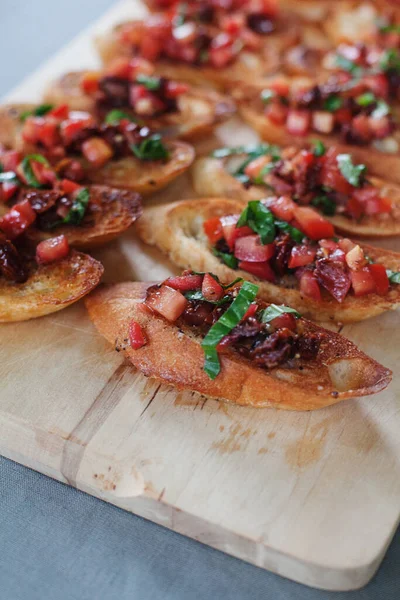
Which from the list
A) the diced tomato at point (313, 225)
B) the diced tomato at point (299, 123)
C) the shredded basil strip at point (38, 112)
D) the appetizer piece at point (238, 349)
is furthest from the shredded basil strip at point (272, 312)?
the shredded basil strip at point (38, 112)

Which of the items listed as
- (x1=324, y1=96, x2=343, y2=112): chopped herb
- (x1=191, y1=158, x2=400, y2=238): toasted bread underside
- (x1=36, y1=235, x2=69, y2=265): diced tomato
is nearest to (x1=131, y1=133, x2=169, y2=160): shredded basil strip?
(x1=191, y1=158, x2=400, y2=238): toasted bread underside

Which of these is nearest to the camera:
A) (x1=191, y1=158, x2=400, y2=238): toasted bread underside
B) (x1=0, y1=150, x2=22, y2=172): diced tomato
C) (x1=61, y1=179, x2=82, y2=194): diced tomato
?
(x1=61, y1=179, x2=82, y2=194): diced tomato

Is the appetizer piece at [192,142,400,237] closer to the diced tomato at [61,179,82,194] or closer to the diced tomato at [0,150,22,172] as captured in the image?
the diced tomato at [61,179,82,194]

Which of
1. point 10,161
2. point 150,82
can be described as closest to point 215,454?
point 10,161

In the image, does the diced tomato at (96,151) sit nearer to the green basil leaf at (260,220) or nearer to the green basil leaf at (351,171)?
the green basil leaf at (260,220)

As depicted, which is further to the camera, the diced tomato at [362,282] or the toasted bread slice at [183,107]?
the toasted bread slice at [183,107]

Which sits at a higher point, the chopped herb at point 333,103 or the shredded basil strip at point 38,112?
the shredded basil strip at point 38,112
